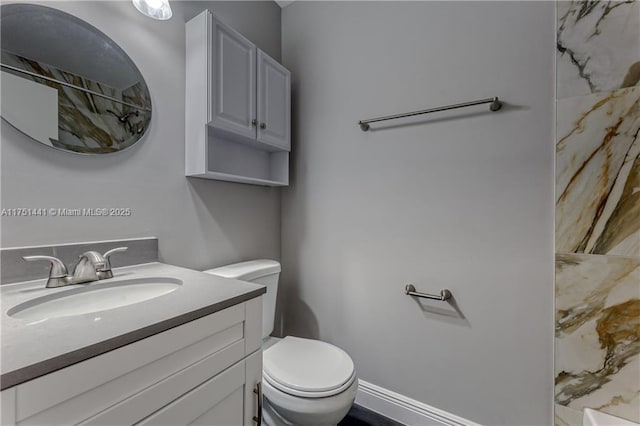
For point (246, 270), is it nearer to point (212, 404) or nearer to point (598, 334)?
point (212, 404)

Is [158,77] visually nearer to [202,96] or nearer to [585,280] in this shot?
[202,96]

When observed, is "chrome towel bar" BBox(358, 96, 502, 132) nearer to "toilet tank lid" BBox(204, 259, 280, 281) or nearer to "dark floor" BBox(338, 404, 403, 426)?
"toilet tank lid" BBox(204, 259, 280, 281)

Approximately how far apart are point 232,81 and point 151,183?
0.62 metres

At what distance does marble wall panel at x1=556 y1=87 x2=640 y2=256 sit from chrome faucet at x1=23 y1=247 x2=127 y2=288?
174 centimetres

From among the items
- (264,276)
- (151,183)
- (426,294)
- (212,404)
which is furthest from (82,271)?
(426,294)

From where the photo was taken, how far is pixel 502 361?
123 centimetres

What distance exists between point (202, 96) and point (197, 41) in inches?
10.5

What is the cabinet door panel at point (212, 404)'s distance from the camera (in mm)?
642

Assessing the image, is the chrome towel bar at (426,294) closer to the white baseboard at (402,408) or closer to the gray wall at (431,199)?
the gray wall at (431,199)

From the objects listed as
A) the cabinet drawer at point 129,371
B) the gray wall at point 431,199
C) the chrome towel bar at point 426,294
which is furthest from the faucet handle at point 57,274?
the chrome towel bar at point 426,294

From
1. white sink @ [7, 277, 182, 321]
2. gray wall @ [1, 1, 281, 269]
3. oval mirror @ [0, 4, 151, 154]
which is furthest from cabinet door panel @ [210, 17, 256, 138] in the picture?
white sink @ [7, 277, 182, 321]

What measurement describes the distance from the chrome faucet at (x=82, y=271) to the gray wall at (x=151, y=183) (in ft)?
0.41

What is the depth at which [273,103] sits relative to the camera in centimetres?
159

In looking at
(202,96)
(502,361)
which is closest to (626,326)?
(502,361)
